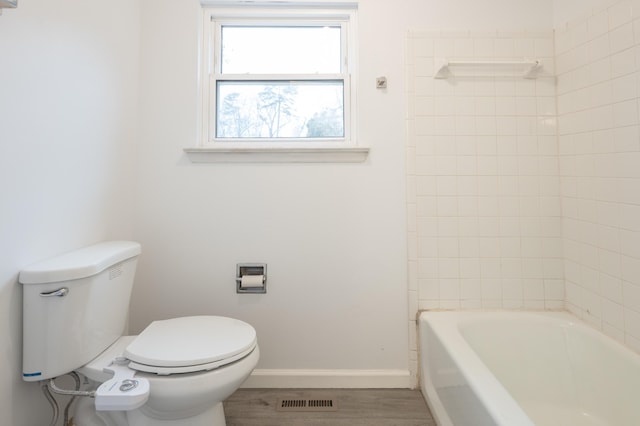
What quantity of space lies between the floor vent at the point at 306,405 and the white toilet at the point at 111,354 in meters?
0.37

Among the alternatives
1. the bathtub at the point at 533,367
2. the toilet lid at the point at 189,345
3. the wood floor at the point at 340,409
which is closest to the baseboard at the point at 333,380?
the wood floor at the point at 340,409

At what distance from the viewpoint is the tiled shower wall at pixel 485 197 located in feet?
5.22

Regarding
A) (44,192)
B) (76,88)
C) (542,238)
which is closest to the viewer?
(44,192)

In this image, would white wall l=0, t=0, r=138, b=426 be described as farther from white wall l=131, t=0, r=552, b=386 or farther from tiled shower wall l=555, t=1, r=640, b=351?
tiled shower wall l=555, t=1, r=640, b=351

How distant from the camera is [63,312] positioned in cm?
99

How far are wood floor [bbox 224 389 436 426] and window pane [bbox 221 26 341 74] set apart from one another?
165 cm

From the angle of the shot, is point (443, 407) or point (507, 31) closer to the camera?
point (443, 407)

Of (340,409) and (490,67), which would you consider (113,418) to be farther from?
(490,67)

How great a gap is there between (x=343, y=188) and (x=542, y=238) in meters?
1.04

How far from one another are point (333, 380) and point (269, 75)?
1.62 meters

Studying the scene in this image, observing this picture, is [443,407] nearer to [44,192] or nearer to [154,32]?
[44,192]

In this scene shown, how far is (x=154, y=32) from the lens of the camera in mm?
1613

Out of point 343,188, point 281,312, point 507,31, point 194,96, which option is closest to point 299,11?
point 194,96

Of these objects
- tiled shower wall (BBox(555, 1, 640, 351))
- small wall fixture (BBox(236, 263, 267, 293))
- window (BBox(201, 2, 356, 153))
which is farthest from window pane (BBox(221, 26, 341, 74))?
tiled shower wall (BBox(555, 1, 640, 351))
